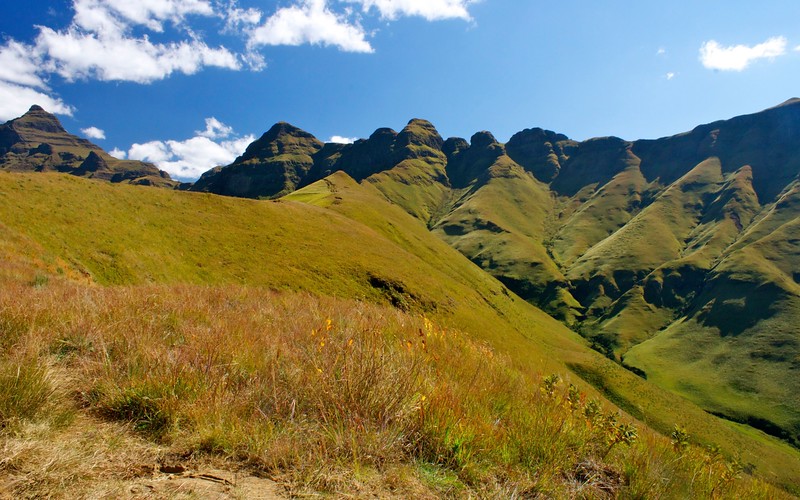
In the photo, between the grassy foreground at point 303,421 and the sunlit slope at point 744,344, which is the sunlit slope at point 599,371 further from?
the grassy foreground at point 303,421

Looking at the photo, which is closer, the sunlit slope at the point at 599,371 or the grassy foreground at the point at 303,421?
the grassy foreground at the point at 303,421

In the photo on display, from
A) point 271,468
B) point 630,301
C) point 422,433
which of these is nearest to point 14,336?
point 271,468

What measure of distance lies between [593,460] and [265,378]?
139 inches

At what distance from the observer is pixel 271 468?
310 cm

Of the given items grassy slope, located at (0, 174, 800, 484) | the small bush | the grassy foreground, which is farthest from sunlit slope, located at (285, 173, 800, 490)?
the small bush

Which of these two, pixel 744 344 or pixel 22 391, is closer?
pixel 22 391

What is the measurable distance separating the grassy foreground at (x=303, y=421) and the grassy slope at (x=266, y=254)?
3.65m

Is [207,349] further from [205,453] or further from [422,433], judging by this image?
[422,433]

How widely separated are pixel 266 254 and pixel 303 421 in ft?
173

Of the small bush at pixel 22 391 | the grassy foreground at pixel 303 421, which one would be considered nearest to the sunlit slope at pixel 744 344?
the grassy foreground at pixel 303 421

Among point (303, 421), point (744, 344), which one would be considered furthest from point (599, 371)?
point (744, 344)

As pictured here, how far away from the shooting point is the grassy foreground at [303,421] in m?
3.07

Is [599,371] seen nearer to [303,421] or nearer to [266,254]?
[266,254]

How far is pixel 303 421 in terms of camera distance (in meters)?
3.62
